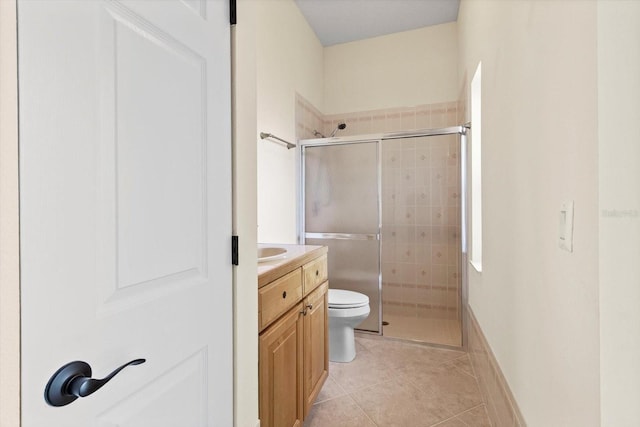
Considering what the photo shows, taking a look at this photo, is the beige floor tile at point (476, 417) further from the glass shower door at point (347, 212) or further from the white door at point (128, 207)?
the white door at point (128, 207)

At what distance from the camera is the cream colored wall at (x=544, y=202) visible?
687 millimetres

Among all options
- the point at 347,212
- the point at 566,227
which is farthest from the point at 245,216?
the point at 347,212

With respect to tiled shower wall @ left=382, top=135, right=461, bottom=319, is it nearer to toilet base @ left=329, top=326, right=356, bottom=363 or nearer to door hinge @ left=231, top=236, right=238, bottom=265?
toilet base @ left=329, top=326, right=356, bottom=363

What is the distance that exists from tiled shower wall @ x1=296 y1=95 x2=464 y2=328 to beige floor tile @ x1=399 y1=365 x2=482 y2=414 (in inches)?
37.6

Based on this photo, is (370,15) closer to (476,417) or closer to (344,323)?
(344,323)

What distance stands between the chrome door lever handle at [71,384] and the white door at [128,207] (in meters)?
A: 0.01

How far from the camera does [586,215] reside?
70 centimetres

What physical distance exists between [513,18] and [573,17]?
0.59 metres

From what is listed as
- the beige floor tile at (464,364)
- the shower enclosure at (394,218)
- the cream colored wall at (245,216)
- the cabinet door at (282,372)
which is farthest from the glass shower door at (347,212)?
the cream colored wall at (245,216)

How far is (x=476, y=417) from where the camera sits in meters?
1.79

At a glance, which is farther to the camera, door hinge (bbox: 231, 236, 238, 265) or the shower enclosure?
the shower enclosure

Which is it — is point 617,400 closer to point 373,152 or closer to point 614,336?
point 614,336

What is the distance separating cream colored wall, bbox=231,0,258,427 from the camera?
105 cm

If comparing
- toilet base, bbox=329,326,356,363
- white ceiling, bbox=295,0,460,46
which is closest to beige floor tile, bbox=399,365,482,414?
toilet base, bbox=329,326,356,363
